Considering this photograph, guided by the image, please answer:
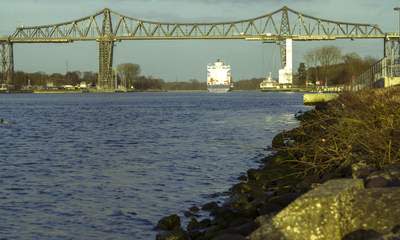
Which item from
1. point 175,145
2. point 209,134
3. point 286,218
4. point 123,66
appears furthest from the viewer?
point 123,66

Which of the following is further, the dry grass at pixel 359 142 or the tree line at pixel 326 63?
the tree line at pixel 326 63

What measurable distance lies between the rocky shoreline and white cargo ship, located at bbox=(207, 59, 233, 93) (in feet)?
437

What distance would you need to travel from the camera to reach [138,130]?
28.5m

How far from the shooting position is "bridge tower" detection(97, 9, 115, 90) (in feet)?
359

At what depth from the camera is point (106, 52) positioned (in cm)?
10944

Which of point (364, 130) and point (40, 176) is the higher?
point (364, 130)

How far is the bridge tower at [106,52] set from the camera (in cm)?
10931

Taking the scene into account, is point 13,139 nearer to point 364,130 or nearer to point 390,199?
point 364,130

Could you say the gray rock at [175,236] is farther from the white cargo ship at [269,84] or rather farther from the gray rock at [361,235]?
the white cargo ship at [269,84]

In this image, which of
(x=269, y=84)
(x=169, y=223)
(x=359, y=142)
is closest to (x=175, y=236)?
(x=169, y=223)

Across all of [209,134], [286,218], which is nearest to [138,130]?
[209,134]

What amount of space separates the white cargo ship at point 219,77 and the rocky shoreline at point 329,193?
133 m

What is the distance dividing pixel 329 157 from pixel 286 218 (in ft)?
13.2

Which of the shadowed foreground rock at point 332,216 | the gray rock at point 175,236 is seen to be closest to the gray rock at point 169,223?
the gray rock at point 175,236
